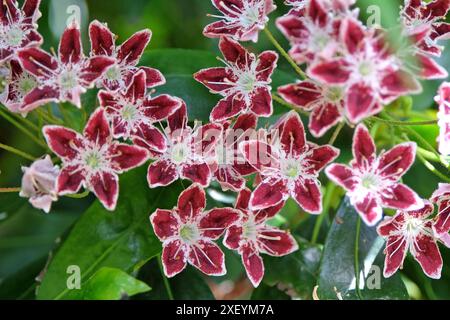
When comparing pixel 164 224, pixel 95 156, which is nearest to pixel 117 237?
pixel 164 224

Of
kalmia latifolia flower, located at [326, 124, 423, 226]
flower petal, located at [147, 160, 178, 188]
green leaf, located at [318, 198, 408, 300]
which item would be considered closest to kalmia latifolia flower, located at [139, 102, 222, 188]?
flower petal, located at [147, 160, 178, 188]

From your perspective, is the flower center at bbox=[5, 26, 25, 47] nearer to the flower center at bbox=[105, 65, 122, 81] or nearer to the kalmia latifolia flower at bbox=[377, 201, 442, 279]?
the flower center at bbox=[105, 65, 122, 81]

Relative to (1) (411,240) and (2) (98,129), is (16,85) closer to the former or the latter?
(2) (98,129)

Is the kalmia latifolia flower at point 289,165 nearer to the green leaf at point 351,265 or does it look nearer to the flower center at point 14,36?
the green leaf at point 351,265

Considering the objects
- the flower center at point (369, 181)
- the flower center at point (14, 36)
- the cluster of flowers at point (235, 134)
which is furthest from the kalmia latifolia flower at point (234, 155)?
the flower center at point (14, 36)

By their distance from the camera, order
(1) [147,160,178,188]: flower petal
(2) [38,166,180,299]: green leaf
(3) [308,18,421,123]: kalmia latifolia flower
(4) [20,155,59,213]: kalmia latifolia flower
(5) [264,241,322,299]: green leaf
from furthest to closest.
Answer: (5) [264,241,322,299]: green leaf, (2) [38,166,180,299]: green leaf, (1) [147,160,178,188]: flower petal, (4) [20,155,59,213]: kalmia latifolia flower, (3) [308,18,421,123]: kalmia latifolia flower

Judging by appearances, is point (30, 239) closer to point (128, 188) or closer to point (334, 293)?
point (128, 188)
